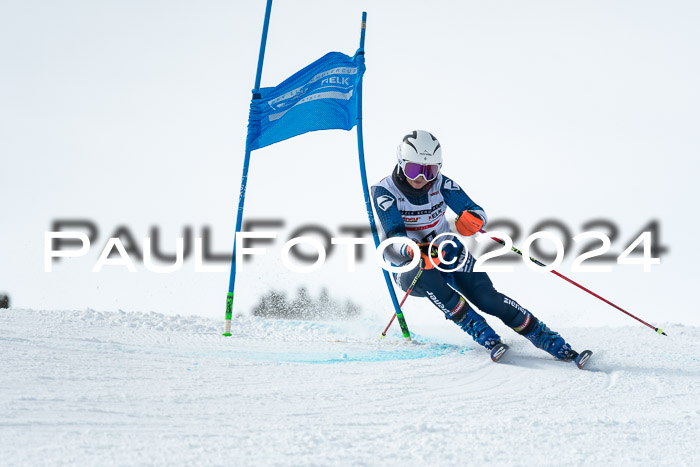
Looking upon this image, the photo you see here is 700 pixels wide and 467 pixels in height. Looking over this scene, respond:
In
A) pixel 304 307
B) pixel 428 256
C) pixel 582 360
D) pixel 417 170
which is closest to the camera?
pixel 582 360

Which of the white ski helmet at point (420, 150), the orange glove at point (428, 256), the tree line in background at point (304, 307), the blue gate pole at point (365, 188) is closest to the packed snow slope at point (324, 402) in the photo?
the blue gate pole at point (365, 188)

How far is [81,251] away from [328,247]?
2.12 meters

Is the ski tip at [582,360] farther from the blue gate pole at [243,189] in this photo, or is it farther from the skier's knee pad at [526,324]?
the blue gate pole at [243,189]

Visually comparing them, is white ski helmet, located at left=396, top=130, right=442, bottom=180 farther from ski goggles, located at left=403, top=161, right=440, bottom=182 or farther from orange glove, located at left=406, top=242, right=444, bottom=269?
orange glove, located at left=406, top=242, right=444, bottom=269

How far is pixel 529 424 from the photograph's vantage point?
261cm

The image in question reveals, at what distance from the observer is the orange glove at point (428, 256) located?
4387 millimetres

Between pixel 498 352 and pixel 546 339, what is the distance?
1.26 ft

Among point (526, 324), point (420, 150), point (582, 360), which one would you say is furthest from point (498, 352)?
point (420, 150)

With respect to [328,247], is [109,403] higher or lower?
lower

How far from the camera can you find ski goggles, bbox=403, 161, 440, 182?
4.50 metres

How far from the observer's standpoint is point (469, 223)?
4.57 metres

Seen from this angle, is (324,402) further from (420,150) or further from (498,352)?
(420,150)

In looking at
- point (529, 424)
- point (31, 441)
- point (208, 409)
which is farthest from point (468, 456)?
point (31, 441)

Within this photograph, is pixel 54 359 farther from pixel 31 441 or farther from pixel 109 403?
pixel 31 441
